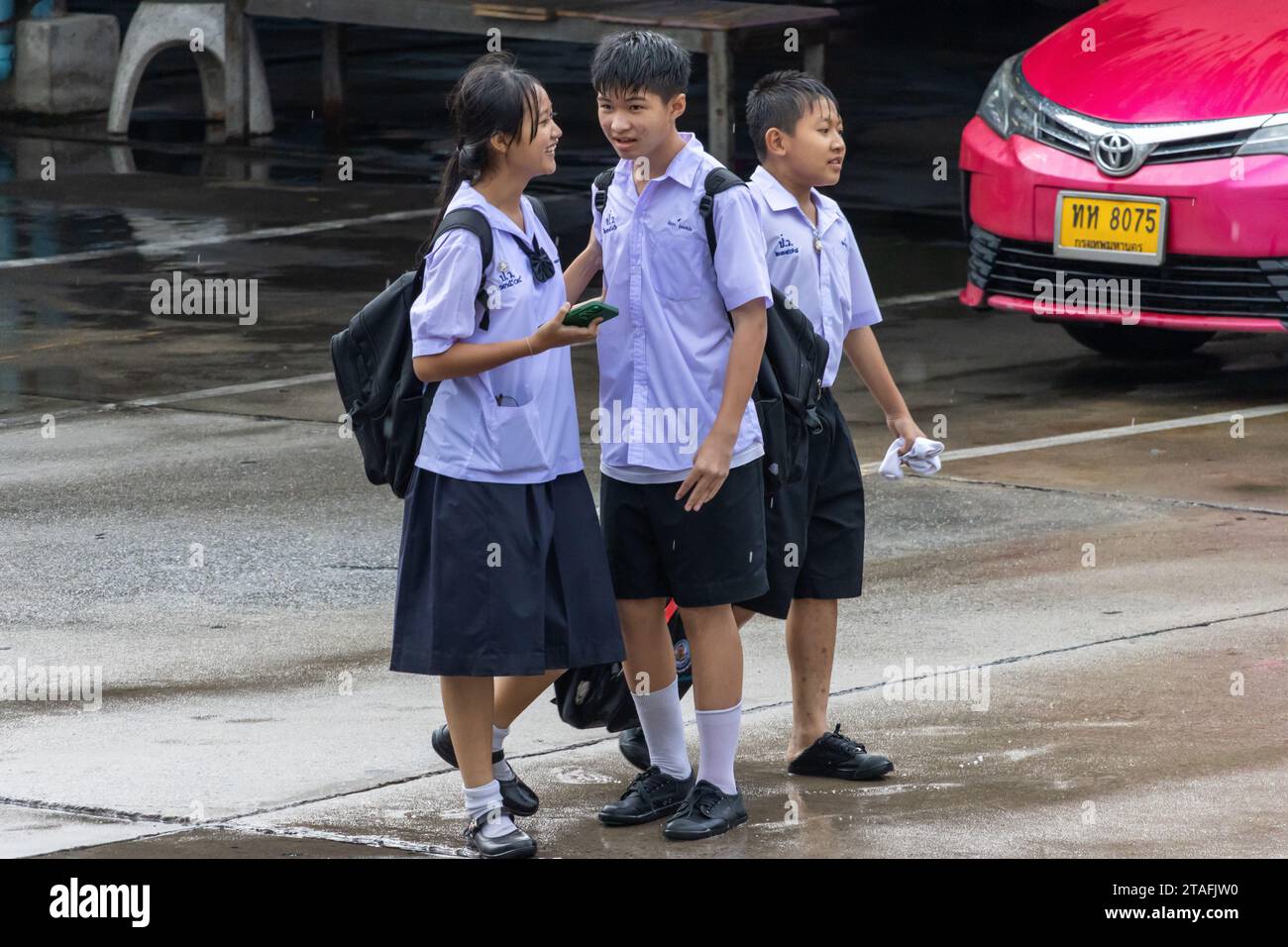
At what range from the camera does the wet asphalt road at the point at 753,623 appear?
15.9 feet

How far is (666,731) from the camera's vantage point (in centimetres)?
489

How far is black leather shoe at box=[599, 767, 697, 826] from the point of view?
4.82m

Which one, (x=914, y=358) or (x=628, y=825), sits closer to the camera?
(x=628, y=825)

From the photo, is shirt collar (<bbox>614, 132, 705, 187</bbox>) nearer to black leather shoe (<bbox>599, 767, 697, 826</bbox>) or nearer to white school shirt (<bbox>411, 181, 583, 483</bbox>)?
white school shirt (<bbox>411, 181, 583, 483</bbox>)

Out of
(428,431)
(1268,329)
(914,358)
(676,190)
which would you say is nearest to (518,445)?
(428,431)

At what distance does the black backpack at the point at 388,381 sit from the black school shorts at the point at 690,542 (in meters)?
0.44

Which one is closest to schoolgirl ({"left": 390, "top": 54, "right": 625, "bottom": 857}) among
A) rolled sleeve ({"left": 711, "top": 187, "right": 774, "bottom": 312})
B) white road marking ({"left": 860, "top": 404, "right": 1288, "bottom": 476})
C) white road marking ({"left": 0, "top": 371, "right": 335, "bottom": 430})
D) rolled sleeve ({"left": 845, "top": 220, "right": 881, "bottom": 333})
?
rolled sleeve ({"left": 711, "top": 187, "right": 774, "bottom": 312})

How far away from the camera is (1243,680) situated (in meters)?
5.69

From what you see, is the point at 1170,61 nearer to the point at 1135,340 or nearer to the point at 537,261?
the point at 1135,340
